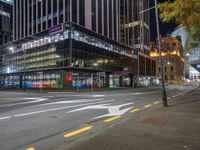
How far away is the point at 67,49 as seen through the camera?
3938 centimetres

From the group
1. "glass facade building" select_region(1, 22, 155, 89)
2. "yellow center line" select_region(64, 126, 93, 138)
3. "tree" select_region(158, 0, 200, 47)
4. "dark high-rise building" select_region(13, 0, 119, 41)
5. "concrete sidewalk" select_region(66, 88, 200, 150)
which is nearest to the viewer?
"concrete sidewalk" select_region(66, 88, 200, 150)

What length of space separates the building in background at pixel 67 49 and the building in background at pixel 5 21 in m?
20.1

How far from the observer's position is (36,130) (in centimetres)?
590

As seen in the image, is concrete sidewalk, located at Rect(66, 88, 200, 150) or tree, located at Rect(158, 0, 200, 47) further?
tree, located at Rect(158, 0, 200, 47)

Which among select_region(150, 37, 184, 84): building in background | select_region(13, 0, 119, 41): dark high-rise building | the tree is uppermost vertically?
select_region(13, 0, 119, 41): dark high-rise building

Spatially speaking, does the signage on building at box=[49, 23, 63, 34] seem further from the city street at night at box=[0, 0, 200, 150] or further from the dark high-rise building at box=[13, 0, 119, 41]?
the dark high-rise building at box=[13, 0, 119, 41]

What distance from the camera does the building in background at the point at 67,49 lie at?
133ft

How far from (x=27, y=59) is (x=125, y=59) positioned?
1290 inches

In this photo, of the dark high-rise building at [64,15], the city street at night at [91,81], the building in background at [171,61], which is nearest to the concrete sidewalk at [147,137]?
the city street at night at [91,81]

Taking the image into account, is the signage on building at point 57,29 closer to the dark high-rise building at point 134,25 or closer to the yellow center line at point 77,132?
the yellow center line at point 77,132

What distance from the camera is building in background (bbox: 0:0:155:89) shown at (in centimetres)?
4050

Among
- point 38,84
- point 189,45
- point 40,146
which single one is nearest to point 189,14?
point 189,45

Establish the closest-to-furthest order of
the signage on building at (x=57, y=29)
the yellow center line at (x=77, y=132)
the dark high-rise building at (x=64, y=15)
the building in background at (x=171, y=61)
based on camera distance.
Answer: the yellow center line at (x=77, y=132)
the signage on building at (x=57, y=29)
the dark high-rise building at (x=64, y=15)
the building in background at (x=171, y=61)

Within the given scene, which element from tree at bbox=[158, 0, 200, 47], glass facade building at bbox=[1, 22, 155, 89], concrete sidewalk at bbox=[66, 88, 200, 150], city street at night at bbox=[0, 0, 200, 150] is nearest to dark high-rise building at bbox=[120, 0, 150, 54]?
city street at night at bbox=[0, 0, 200, 150]
